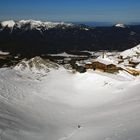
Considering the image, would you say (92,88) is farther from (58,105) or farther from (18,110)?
(18,110)

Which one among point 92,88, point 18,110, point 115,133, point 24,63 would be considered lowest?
point 24,63

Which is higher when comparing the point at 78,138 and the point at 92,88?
the point at 78,138

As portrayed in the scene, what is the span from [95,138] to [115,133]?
991mm

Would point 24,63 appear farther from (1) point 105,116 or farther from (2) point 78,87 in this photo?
(1) point 105,116

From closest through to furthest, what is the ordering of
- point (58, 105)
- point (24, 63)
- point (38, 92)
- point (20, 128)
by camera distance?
point (20, 128) → point (58, 105) → point (38, 92) → point (24, 63)

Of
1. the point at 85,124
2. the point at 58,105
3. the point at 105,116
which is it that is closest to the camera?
the point at 85,124

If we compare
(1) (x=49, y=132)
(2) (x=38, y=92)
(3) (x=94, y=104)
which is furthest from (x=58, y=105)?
(1) (x=49, y=132)

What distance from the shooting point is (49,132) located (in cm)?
1875

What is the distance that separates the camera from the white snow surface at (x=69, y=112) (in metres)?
17.2

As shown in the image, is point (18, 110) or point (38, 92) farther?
point (38, 92)

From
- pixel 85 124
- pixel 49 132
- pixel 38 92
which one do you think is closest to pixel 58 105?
pixel 38 92

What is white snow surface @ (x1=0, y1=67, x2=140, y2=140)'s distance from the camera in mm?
17155

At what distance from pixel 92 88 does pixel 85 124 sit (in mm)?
17682

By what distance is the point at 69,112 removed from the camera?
26016 mm
